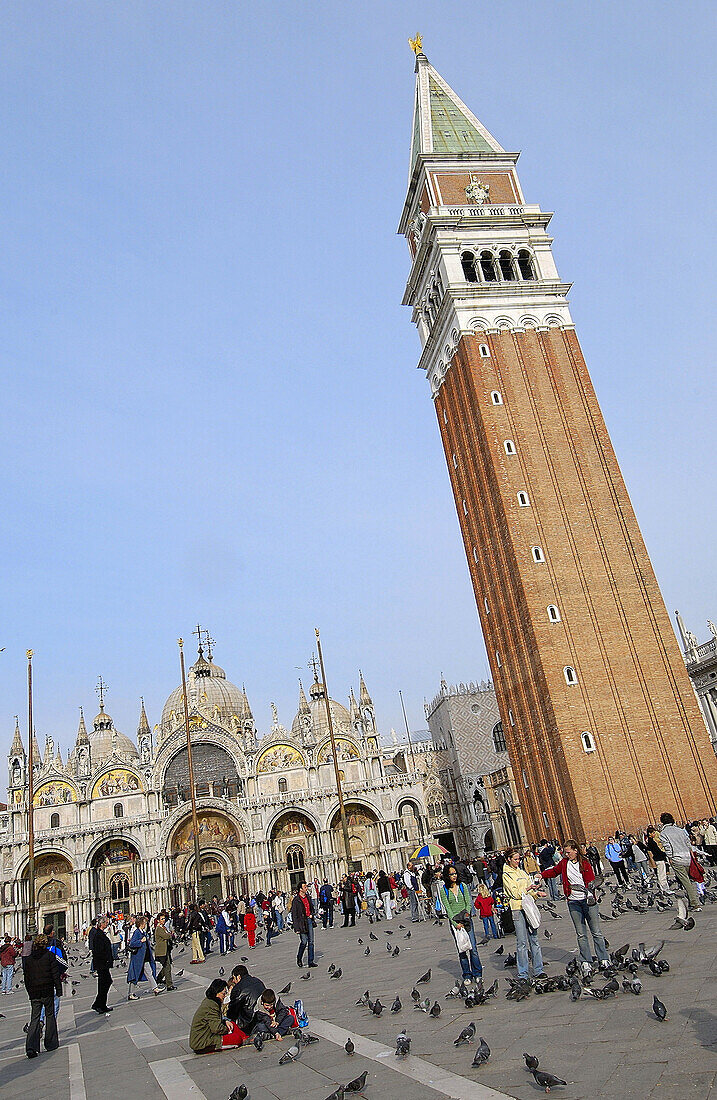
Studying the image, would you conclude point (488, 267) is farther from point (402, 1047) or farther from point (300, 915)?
point (402, 1047)

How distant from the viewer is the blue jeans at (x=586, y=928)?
31.9 ft

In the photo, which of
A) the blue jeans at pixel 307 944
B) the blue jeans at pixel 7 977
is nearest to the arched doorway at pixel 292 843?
the blue jeans at pixel 7 977

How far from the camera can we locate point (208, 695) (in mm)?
61594

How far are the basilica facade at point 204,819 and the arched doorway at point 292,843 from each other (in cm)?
7

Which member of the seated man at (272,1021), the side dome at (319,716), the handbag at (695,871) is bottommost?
the seated man at (272,1021)

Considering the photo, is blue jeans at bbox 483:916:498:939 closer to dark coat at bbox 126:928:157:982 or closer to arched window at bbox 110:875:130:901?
dark coat at bbox 126:928:157:982

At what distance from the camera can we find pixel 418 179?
46.2 meters

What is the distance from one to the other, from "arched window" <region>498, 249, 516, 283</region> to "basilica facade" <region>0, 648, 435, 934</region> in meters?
32.0

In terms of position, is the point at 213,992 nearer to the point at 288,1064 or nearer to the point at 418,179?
the point at 288,1064

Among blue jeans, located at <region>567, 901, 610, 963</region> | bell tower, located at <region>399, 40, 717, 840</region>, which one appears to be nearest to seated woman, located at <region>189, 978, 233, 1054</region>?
blue jeans, located at <region>567, 901, 610, 963</region>

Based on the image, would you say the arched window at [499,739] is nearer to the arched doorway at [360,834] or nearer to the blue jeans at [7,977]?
the arched doorway at [360,834]

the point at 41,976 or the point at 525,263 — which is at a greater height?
the point at 525,263

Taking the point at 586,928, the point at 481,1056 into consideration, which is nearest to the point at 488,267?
the point at 586,928

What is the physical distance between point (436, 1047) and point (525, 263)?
41.1m
